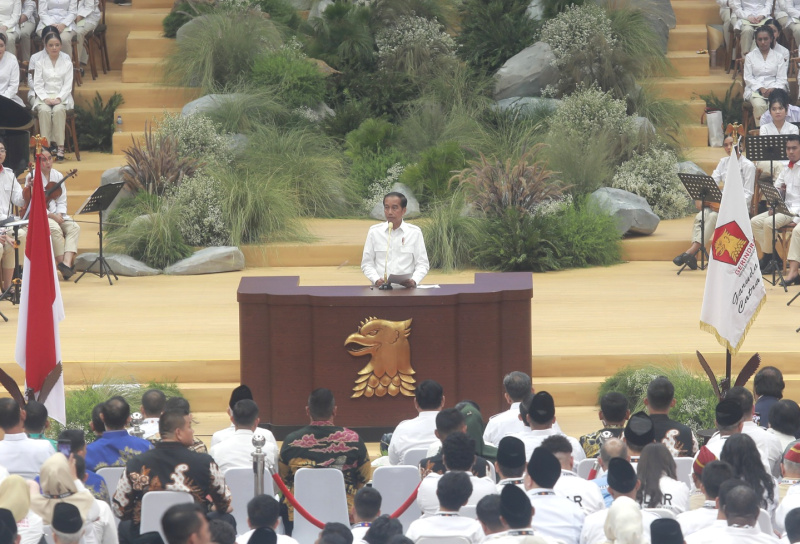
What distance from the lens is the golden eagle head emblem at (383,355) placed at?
850cm

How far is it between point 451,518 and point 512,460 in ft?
1.85

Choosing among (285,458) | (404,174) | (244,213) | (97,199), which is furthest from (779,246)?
(285,458)

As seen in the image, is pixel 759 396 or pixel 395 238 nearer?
pixel 759 396

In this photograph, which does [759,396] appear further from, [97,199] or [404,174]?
[404,174]

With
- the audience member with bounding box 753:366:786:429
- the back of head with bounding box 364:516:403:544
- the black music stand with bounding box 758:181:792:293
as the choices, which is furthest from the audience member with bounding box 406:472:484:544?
the black music stand with bounding box 758:181:792:293

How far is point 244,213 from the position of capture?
14195 millimetres

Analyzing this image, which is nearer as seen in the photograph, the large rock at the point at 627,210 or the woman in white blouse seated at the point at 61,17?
the large rock at the point at 627,210

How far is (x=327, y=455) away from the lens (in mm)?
6379

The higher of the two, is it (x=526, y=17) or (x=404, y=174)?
(x=526, y=17)

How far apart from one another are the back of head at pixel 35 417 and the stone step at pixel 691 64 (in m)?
14.5

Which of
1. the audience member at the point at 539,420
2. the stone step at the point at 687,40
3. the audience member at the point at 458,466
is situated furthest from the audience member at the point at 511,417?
the stone step at the point at 687,40

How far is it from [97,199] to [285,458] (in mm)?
6568

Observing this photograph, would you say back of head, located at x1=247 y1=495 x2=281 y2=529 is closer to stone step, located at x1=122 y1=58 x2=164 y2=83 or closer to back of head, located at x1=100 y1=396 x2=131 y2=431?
back of head, located at x1=100 y1=396 x2=131 y2=431

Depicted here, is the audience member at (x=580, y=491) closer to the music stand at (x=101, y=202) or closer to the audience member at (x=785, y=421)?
the audience member at (x=785, y=421)
